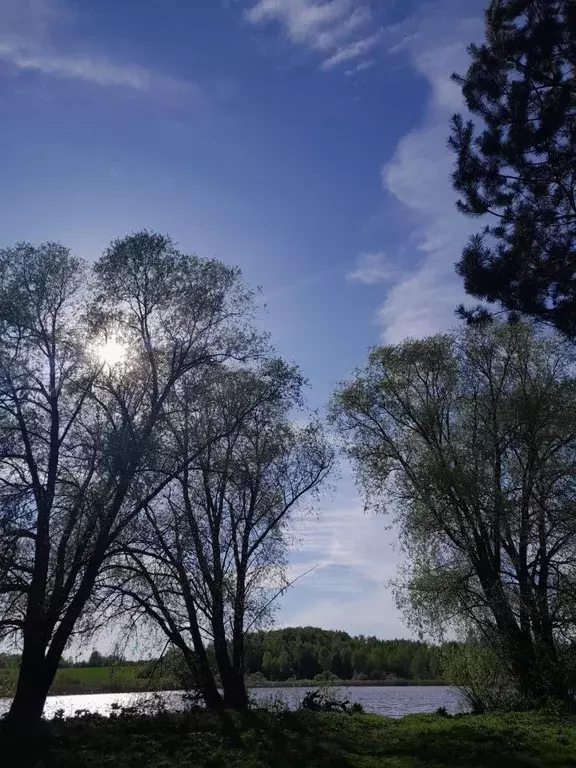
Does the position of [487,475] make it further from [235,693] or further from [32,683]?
[32,683]

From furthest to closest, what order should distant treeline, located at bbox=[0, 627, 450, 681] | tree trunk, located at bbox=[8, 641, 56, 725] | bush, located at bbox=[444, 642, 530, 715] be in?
distant treeline, located at bbox=[0, 627, 450, 681], bush, located at bbox=[444, 642, 530, 715], tree trunk, located at bbox=[8, 641, 56, 725]

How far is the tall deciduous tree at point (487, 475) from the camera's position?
22.1 metres

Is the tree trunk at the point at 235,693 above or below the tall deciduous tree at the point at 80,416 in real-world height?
below

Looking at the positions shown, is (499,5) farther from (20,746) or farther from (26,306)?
(20,746)

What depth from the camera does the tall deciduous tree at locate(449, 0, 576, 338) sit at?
1243cm

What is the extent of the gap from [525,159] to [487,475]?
14102 mm

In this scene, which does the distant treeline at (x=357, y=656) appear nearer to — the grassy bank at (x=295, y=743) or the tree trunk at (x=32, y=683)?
the grassy bank at (x=295, y=743)

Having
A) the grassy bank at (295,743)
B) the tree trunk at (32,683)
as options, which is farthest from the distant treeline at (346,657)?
the tree trunk at (32,683)

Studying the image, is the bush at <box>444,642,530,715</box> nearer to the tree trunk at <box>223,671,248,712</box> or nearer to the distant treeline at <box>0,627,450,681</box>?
the tree trunk at <box>223,671,248,712</box>

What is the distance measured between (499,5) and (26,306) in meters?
14.6

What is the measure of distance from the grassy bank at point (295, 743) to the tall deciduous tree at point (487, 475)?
3.73 metres

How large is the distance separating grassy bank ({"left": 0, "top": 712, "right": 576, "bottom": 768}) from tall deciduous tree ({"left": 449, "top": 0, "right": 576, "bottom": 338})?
891cm

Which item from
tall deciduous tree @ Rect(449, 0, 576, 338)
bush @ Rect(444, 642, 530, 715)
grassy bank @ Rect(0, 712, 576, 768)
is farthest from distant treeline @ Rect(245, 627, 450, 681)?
tall deciduous tree @ Rect(449, 0, 576, 338)

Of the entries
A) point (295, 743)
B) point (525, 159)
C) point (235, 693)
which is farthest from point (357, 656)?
point (525, 159)
